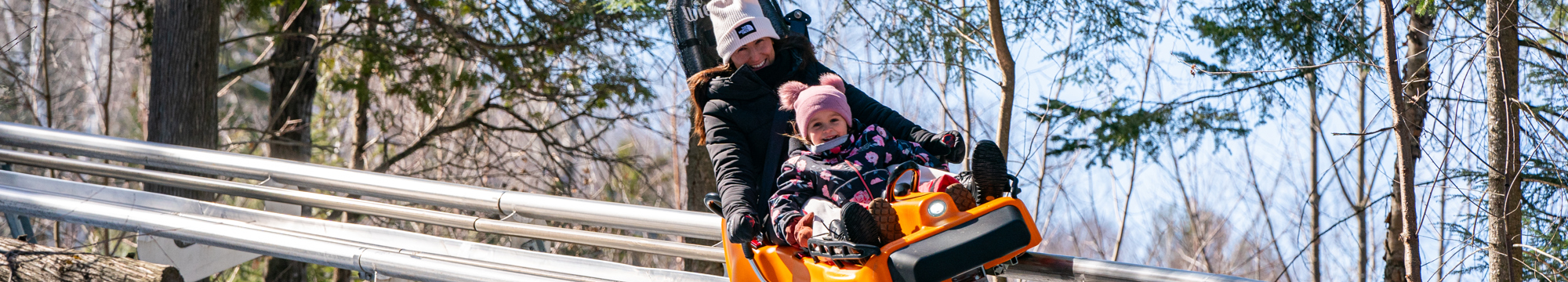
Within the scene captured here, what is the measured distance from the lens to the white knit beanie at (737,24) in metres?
3.59

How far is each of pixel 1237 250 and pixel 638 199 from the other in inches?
509

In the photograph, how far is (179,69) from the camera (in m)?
6.72

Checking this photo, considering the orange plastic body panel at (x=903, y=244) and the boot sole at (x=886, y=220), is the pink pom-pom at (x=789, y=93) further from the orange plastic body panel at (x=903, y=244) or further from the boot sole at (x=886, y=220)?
the boot sole at (x=886, y=220)

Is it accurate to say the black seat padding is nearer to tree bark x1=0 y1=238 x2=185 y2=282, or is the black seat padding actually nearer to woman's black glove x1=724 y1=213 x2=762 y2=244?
woman's black glove x1=724 y1=213 x2=762 y2=244

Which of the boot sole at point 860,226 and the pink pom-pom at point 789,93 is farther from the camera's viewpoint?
the pink pom-pom at point 789,93

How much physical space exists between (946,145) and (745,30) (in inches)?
35.2

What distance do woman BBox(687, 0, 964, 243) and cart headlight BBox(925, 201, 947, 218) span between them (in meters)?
0.40

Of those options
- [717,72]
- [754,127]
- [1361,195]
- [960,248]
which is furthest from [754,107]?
[1361,195]

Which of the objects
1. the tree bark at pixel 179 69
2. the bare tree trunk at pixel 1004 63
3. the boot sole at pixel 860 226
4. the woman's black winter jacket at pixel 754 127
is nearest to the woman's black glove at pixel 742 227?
the woman's black winter jacket at pixel 754 127

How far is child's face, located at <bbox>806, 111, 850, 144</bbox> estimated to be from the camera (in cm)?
315

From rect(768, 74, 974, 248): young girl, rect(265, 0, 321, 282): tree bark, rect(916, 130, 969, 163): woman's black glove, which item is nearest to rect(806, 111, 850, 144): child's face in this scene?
→ rect(768, 74, 974, 248): young girl

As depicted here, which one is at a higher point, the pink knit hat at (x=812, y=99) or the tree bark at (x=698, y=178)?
the tree bark at (x=698, y=178)

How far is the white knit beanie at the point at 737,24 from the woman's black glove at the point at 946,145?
77cm

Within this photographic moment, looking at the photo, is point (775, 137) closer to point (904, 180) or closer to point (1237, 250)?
point (904, 180)
